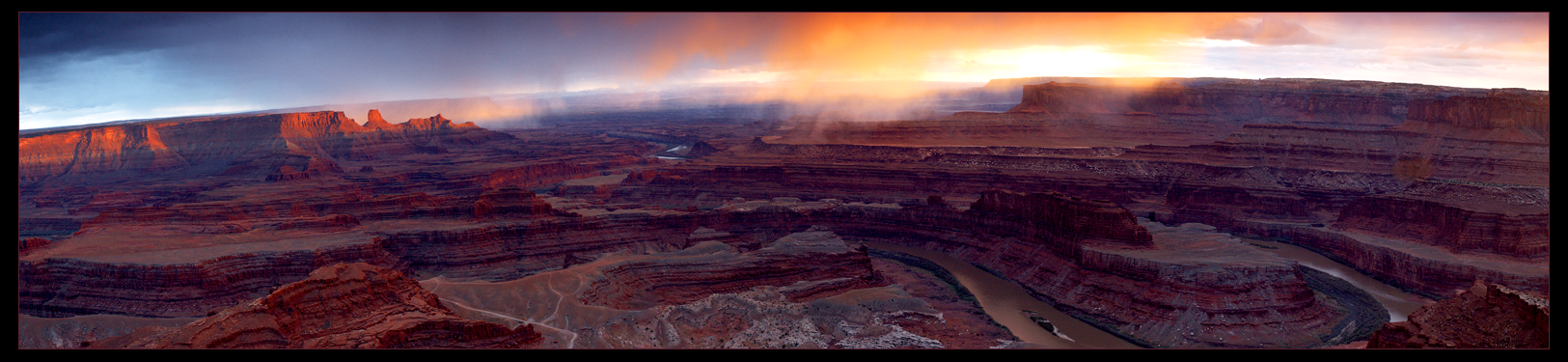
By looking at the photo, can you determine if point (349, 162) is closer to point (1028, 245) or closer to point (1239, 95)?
point (1028, 245)

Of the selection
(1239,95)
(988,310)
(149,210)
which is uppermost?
(1239,95)

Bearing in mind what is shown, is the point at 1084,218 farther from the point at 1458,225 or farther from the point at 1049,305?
the point at 1458,225

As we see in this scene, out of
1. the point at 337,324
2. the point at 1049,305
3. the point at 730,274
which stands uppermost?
the point at 337,324

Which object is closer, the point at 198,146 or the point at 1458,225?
the point at 1458,225

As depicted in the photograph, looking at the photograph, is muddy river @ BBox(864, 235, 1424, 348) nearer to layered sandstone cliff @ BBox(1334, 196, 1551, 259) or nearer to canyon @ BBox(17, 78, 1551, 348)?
canyon @ BBox(17, 78, 1551, 348)

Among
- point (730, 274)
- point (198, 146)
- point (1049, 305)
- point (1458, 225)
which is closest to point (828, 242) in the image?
point (730, 274)
